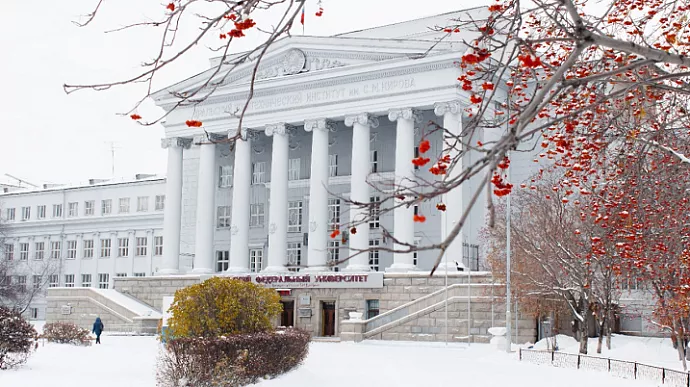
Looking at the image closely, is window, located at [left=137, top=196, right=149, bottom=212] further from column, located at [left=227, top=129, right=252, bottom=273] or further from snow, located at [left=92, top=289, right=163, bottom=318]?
column, located at [left=227, top=129, right=252, bottom=273]

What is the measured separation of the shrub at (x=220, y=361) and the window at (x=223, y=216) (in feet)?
139

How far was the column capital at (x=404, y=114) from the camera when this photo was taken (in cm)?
5388

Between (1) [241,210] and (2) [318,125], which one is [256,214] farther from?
(2) [318,125]

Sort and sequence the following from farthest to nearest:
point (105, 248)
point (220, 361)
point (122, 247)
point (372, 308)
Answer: point (105, 248) < point (122, 247) < point (372, 308) < point (220, 361)

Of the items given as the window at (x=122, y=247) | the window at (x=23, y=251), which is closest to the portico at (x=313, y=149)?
the window at (x=122, y=247)

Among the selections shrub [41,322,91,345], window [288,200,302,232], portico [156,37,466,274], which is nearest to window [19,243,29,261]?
portico [156,37,466,274]

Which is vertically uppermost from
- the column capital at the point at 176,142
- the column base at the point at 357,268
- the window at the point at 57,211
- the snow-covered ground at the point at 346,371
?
the column capital at the point at 176,142

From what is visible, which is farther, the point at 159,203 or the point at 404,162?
the point at 159,203

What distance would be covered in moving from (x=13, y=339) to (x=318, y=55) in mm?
35468

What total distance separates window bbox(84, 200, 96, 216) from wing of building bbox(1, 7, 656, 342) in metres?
16.2

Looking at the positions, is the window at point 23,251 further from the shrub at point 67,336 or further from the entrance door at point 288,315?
the shrub at point 67,336

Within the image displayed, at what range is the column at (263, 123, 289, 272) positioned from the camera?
5788 centimetres

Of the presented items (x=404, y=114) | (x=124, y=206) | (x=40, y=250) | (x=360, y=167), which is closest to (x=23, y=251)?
(x=40, y=250)

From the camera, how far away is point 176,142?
64562 millimetres
